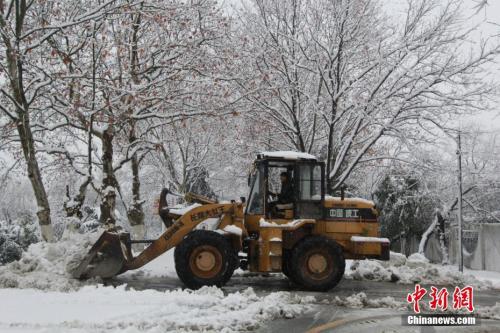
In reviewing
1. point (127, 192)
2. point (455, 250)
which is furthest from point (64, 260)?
point (127, 192)

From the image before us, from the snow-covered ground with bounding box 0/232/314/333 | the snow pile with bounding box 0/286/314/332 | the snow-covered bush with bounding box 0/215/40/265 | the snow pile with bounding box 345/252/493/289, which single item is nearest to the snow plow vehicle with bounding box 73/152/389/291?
the snow-covered ground with bounding box 0/232/314/333

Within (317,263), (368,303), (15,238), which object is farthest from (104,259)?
(15,238)

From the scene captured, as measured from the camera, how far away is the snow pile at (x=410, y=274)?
41.3 ft

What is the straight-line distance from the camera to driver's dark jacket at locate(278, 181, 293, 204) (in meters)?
11.7

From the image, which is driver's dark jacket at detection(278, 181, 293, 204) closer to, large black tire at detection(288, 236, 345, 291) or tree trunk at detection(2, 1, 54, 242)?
large black tire at detection(288, 236, 345, 291)

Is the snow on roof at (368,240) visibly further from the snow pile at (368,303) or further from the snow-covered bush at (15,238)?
the snow-covered bush at (15,238)

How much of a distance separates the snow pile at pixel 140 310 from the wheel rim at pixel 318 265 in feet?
5.40

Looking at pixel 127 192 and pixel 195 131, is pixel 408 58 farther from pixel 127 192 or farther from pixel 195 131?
pixel 127 192

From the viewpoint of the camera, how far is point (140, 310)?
8.05 meters

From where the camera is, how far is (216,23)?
16703 millimetres

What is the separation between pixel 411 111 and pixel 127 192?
24.8m

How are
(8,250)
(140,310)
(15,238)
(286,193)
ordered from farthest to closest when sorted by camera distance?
(15,238) < (8,250) < (286,193) < (140,310)

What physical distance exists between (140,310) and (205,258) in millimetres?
2999

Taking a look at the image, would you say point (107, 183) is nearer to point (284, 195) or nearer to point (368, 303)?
point (284, 195)
